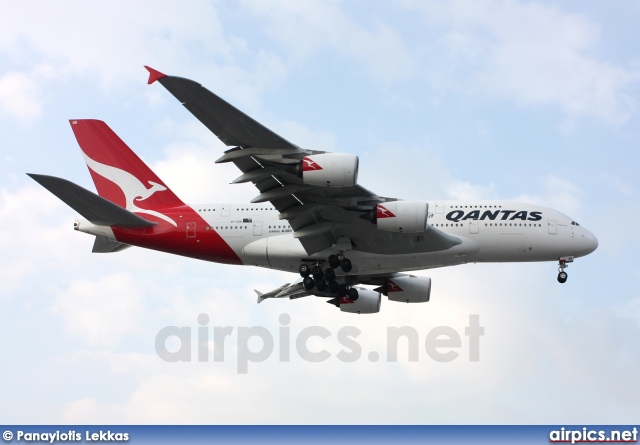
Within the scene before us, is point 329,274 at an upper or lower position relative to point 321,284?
upper

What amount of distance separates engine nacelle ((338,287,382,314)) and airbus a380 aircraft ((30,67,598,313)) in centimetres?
301

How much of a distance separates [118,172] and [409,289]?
52.4 ft

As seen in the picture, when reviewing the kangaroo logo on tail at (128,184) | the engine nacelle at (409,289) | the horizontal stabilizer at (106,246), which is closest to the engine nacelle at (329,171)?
the kangaroo logo on tail at (128,184)

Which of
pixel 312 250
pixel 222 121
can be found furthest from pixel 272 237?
pixel 222 121

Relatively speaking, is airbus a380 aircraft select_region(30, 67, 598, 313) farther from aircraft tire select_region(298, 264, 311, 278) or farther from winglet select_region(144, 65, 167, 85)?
winglet select_region(144, 65, 167, 85)

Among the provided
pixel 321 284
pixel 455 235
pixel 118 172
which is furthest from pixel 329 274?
pixel 118 172

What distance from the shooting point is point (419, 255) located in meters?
43.8

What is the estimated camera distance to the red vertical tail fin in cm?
4803

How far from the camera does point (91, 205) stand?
43.5 metres

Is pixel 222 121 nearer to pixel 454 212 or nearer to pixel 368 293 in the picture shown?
pixel 454 212

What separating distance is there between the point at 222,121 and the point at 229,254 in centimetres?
1091

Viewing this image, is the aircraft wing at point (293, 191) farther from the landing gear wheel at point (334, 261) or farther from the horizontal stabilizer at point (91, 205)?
the horizontal stabilizer at point (91, 205)

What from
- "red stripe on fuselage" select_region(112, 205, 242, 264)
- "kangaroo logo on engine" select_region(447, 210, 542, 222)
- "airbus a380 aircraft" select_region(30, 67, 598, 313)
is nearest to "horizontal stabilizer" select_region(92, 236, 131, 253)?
"airbus a380 aircraft" select_region(30, 67, 598, 313)

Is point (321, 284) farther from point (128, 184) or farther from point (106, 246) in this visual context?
point (128, 184)
